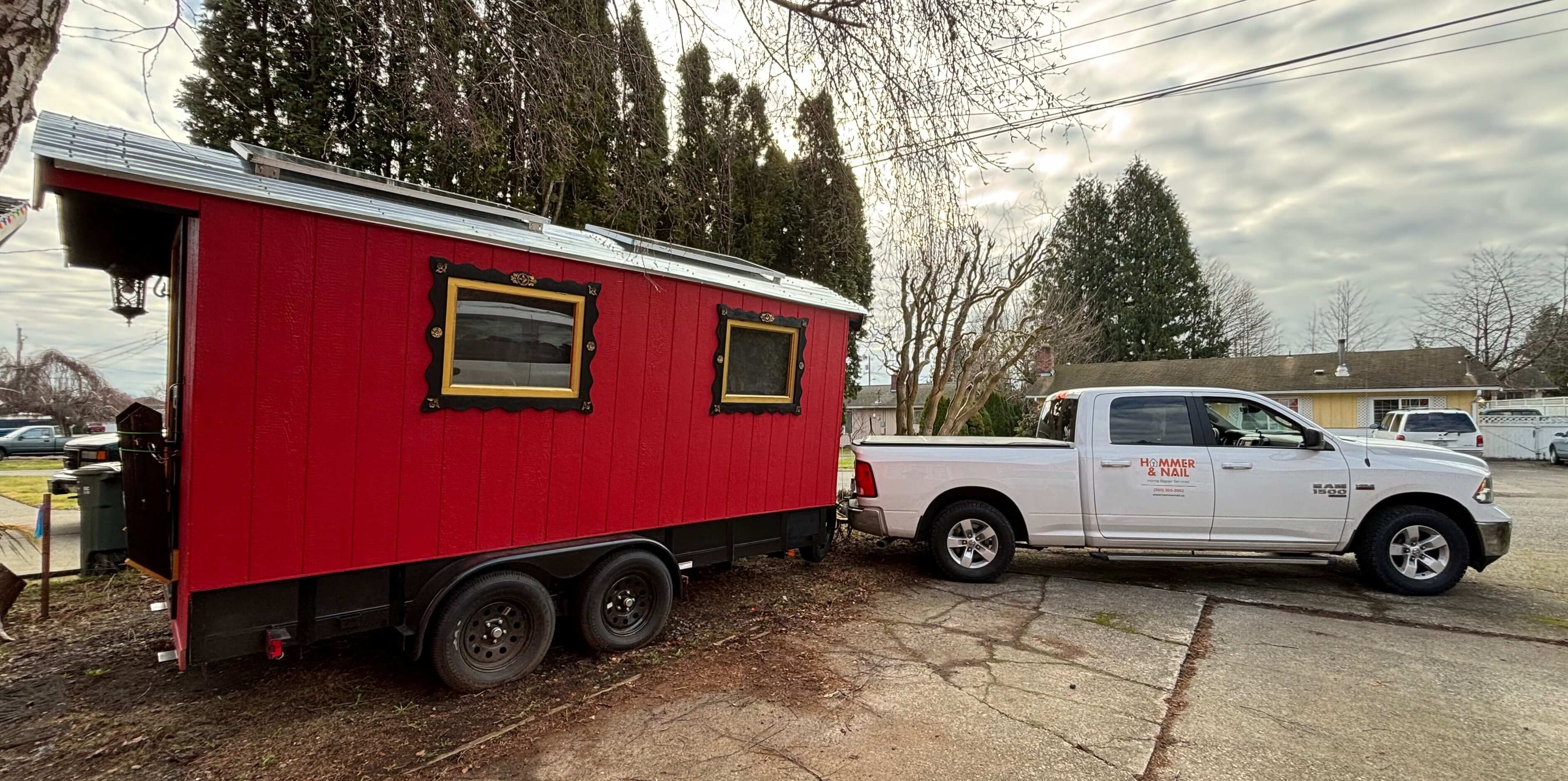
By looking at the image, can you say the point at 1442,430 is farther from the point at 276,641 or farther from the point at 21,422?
the point at 21,422

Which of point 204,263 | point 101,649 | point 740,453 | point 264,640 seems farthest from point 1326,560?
point 101,649

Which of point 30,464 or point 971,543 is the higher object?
point 971,543

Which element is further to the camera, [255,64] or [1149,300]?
[1149,300]

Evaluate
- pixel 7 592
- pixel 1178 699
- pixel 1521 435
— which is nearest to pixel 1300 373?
pixel 1521 435

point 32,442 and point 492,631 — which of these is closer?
point 492,631

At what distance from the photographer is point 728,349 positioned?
4859 mm

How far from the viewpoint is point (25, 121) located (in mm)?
2068

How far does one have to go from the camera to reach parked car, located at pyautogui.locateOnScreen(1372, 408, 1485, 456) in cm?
1706

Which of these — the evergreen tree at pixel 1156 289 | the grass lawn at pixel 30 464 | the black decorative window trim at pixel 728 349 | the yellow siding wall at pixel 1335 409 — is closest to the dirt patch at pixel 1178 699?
the black decorative window trim at pixel 728 349

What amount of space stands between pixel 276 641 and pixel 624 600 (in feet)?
5.98

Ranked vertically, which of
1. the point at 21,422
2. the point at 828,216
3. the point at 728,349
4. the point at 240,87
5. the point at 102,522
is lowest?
the point at 21,422

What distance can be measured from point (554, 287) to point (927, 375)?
11.2 metres

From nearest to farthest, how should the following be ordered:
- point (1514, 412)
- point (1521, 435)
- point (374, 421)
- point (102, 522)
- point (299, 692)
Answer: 1. point (374, 421)
2. point (299, 692)
3. point (102, 522)
4. point (1521, 435)
5. point (1514, 412)

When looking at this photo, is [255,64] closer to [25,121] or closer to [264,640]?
[25,121]
